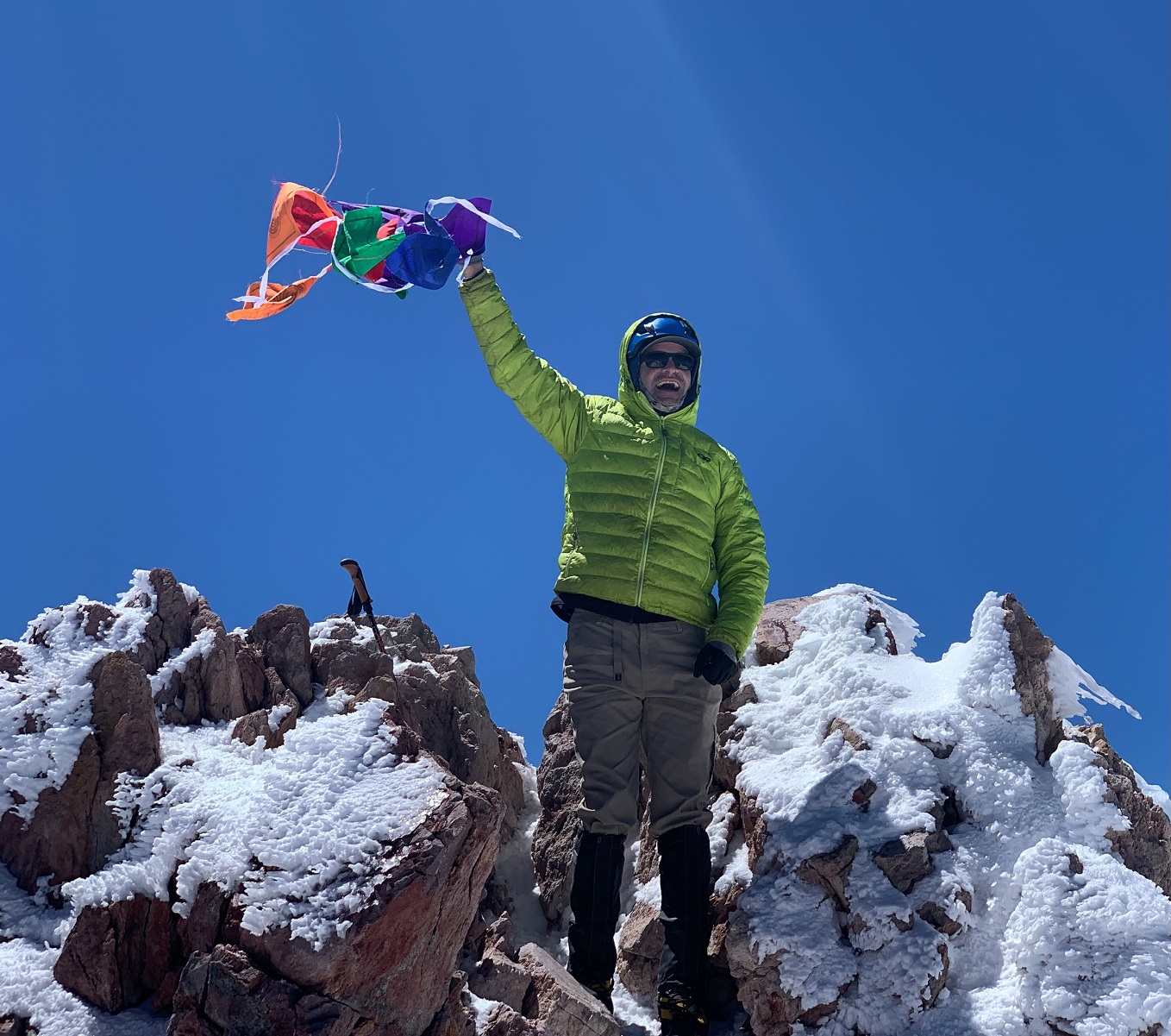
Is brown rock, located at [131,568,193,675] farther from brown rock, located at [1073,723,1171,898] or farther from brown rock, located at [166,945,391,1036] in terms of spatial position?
brown rock, located at [1073,723,1171,898]

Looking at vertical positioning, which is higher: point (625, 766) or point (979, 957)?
point (625, 766)

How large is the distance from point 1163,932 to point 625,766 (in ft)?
10.4

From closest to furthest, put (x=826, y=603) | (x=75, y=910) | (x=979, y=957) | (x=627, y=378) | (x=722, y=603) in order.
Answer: (x=75, y=910) → (x=979, y=957) → (x=722, y=603) → (x=627, y=378) → (x=826, y=603)

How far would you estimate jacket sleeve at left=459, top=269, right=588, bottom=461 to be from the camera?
20.4ft

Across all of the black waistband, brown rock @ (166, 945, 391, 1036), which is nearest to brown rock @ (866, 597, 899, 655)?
the black waistband

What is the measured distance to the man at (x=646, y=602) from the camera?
18.0ft

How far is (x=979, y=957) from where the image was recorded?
537 centimetres

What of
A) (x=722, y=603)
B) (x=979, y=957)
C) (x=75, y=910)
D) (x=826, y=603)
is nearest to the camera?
(x=75, y=910)

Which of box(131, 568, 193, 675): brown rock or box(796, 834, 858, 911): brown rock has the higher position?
box(131, 568, 193, 675): brown rock

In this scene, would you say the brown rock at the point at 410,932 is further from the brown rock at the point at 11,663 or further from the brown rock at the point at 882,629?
the brown rock at the point at 882,629

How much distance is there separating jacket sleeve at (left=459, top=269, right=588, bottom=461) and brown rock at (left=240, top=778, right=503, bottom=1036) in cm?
280

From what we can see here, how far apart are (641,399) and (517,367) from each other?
0.95 m

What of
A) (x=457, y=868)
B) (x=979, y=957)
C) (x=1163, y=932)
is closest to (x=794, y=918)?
(x=979, y=957)

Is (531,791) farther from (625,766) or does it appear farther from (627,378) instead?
(627,378)
